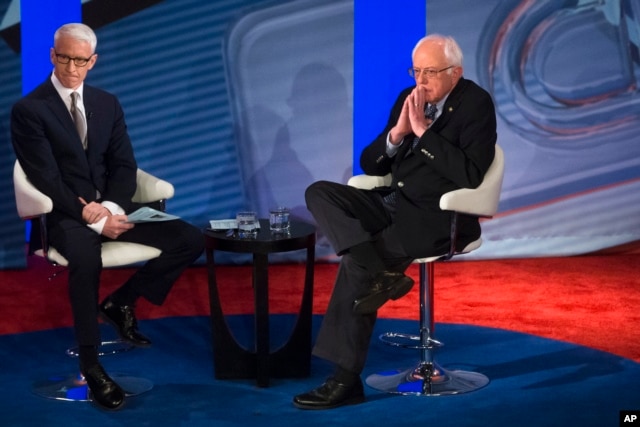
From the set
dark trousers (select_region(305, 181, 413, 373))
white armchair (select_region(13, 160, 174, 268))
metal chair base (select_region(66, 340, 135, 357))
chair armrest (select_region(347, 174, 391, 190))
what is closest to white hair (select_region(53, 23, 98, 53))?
white armchair (select_region(13, 160, 174, 268))

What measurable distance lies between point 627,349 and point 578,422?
109 cm

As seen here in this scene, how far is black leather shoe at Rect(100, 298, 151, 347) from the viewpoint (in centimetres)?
514

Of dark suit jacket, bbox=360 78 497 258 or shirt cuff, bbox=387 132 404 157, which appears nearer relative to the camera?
dark suit jacket, bbox=360 78 497 258

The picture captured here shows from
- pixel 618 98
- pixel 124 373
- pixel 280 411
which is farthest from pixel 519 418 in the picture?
pixel 618 98

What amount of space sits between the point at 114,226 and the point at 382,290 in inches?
49.9

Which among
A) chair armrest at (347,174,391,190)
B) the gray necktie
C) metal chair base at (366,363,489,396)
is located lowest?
metal chair base at (366,363,489,396)

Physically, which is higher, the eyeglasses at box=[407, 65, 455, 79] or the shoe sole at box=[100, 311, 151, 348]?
the eyeglasses at box=[407, 65, 455, 79]

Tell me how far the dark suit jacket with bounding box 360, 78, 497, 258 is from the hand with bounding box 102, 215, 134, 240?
1.23m

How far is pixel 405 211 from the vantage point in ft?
15.0

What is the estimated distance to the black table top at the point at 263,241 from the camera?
454 cm

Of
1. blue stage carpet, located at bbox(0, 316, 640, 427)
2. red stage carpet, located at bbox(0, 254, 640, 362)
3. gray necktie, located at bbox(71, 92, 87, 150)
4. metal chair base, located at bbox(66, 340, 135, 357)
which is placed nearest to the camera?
blue stage carpet, located at bbox(0, 316, 640, 427)

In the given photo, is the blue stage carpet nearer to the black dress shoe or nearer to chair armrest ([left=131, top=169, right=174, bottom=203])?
the black dress shoe

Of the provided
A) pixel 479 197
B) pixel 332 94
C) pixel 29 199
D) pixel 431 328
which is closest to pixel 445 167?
pixel 479 197

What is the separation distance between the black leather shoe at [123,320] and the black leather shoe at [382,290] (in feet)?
4.47
